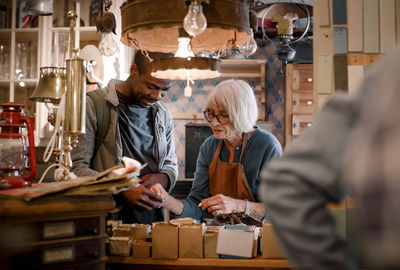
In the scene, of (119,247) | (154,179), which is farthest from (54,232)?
(154,179)

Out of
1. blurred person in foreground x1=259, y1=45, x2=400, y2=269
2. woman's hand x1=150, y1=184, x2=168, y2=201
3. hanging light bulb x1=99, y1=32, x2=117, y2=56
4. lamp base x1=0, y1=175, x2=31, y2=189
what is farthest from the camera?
woman's hand x1=150, y1=184, x2=168, y2=201

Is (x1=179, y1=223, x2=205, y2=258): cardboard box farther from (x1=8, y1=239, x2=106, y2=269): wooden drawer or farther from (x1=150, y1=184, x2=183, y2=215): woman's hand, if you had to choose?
(x1=150, y1=184, x2=183, y2=215): woman's hand

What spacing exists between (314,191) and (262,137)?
2097 millimetres

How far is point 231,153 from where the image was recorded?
9.24 ft

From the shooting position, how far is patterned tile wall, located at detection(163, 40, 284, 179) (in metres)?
6.34

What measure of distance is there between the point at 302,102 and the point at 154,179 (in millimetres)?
3791

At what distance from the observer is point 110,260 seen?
191 centimetres

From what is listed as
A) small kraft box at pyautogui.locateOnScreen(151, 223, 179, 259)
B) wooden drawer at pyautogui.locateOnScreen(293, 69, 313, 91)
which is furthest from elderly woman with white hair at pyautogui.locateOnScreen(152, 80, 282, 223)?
wooden drawer at pyautogui.locateOnScreen(293, 69, 313, 91)

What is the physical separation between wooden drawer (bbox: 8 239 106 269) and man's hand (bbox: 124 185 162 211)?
2.81ft

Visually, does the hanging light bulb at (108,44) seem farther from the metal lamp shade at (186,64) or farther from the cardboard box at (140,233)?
the cardboard box at (140,233)

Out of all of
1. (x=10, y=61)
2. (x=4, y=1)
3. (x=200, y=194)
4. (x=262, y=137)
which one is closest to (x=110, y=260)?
(x=200, y=194)

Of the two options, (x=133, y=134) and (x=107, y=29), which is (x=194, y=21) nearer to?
(x=107, y=29)

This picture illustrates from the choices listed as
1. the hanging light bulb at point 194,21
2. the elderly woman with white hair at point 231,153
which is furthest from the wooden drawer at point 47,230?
the elderly woman with white hair at point 231,153

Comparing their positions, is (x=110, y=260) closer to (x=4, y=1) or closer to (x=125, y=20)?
(x=125, y=20)
